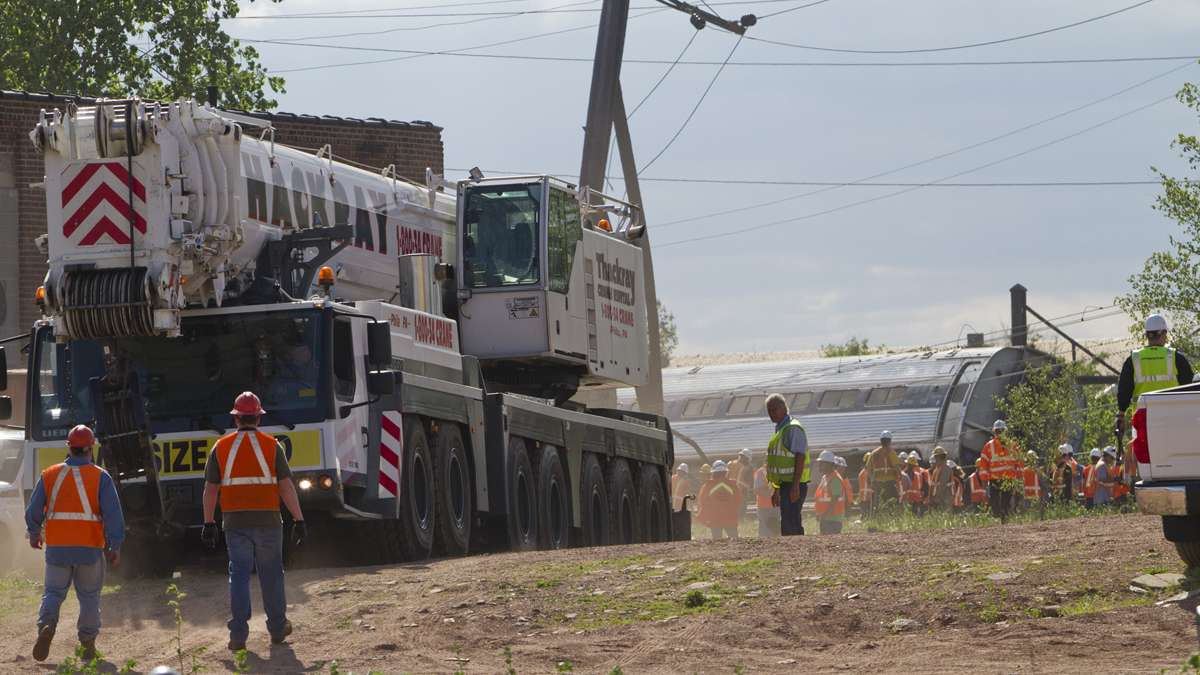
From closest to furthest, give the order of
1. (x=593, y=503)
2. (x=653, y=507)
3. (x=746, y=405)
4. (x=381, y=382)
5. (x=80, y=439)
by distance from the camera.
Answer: (x=80, y=439) < (x=381, y=382) < (x=593, y=503) < (x=653, y=507) < (x=746, y=405)

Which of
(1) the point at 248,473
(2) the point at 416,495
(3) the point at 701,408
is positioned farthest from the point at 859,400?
(1) the point at 248,473

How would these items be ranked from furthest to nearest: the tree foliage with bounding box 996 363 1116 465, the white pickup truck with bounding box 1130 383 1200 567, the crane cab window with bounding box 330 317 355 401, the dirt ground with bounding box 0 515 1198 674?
the tree foliage with bounding box 996 363 1116 465
the crane cab window with bounding box 330 317 355 401
the white pickup truck with bounding box 1130 383 1200 567
the dirt ground with bounding box 0 515 1198 674

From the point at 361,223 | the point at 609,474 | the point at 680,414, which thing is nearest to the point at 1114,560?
the point at 361,223

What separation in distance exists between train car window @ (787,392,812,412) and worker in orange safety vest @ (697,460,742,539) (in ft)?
76.9

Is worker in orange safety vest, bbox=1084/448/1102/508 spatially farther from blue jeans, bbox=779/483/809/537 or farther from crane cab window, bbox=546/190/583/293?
blue jeans, bbox=779/483/809/537

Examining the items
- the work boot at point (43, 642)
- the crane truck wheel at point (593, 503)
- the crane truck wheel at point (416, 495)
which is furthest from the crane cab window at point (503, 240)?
the work boot at point (43, 642)

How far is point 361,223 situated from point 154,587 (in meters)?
5.10

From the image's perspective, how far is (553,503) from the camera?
2223cm

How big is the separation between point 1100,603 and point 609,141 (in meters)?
15.6

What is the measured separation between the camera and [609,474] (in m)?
24.6

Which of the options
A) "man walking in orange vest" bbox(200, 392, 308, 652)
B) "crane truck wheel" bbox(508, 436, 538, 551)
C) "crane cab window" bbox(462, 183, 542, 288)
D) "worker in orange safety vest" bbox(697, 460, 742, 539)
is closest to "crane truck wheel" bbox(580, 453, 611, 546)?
"crane truck wheel" bbox(508, 436, 538, 551)

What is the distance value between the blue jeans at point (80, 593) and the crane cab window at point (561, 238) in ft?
30.5

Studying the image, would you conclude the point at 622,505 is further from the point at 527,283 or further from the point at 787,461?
the point at 787,461

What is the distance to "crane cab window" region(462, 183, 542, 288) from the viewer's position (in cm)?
2198
